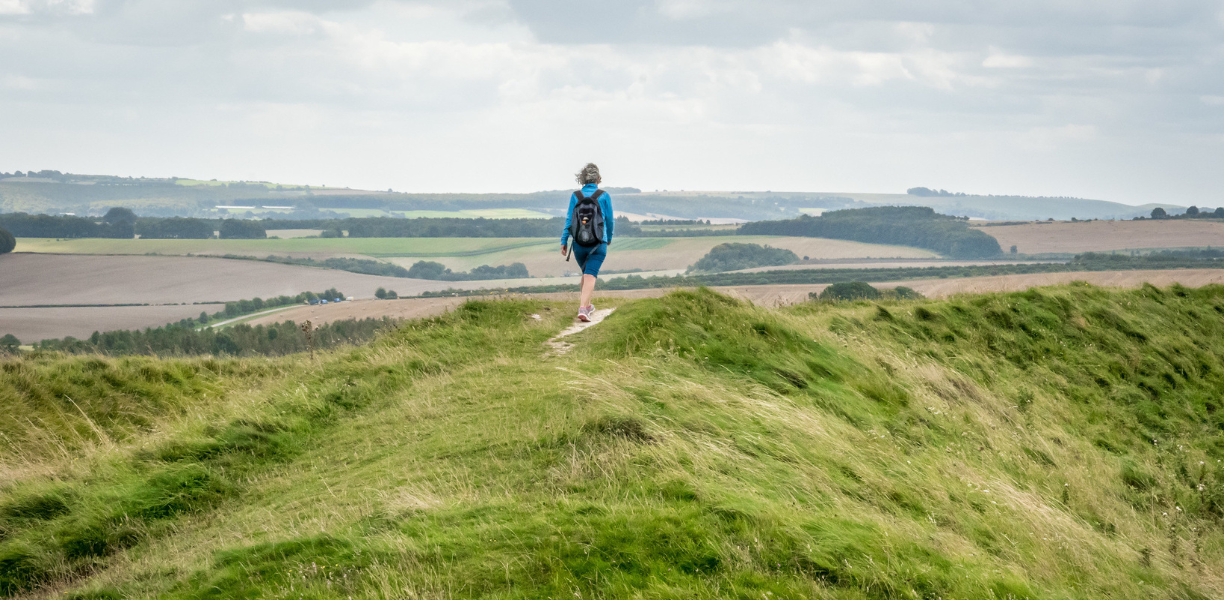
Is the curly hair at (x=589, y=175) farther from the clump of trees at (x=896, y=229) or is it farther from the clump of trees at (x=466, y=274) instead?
the clump of trees at (x=896, y=229)

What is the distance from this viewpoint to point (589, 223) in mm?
14750

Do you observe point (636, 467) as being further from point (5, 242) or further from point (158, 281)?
point (5, 242)

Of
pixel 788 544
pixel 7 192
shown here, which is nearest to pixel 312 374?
pixel 788 544

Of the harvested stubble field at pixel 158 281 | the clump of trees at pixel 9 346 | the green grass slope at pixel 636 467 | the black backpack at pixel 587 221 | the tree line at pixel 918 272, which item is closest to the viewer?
the green grass slope at pixel 636 467

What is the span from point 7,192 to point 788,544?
224713mm

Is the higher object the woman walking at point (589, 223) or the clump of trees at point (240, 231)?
the woman walking at point (589, 223)

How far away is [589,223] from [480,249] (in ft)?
391

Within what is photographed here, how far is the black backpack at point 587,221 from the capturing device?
14.8 m

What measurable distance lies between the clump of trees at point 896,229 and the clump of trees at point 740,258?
1731 cm

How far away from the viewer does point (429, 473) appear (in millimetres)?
7996

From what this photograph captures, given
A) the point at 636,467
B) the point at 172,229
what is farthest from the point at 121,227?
the point at 636,467

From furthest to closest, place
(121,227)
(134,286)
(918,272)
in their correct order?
(121,227), (918,272), (134,286)

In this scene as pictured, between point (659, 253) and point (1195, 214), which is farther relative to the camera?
point (659, 253)

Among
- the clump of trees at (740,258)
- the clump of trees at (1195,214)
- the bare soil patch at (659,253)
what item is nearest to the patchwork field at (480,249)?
the bare soil patch at (659,253)
